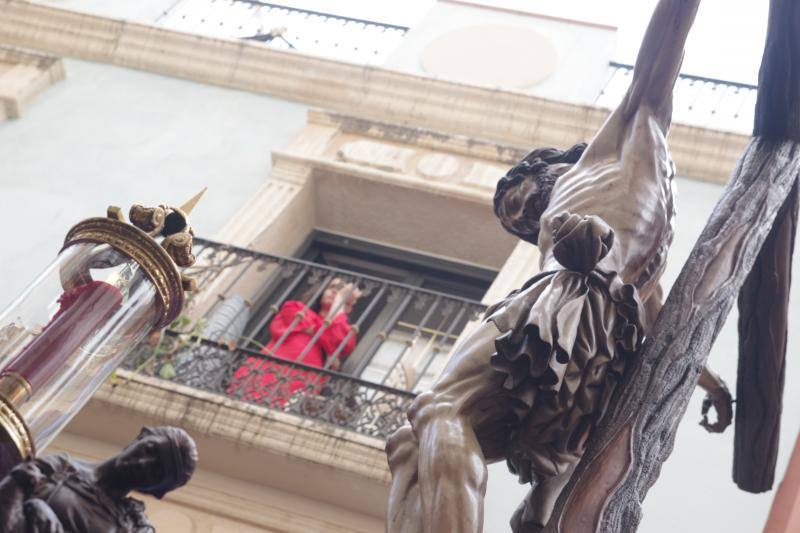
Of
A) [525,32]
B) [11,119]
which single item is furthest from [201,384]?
[525,32]

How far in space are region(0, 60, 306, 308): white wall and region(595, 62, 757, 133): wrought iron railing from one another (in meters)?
2.28

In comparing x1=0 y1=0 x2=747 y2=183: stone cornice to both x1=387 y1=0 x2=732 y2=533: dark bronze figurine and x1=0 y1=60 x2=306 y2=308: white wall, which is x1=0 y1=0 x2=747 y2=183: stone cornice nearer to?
x1=0 y1=60 x2=306 y2=308: white wall

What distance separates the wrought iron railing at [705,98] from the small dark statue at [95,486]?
7932 mm

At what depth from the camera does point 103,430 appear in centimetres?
663

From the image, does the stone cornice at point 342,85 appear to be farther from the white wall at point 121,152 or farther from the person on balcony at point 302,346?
the person on balcony at point 302,346

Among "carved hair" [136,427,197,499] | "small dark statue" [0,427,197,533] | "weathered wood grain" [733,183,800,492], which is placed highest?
"weathered wood grain" [733,183,800,492]

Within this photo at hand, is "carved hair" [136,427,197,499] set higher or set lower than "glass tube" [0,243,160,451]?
lower

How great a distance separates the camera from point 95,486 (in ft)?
5.85

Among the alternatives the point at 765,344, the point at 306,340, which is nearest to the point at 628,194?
the point at 765,344

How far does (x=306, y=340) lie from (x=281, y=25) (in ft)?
13.8

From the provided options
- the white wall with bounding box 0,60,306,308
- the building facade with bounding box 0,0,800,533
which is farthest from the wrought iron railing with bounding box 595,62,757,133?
the white wall with bounding box 0,60,306,308

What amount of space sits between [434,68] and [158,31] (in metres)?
2.03

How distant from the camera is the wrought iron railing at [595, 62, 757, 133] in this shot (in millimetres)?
9680

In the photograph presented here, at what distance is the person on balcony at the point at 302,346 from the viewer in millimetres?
6762
